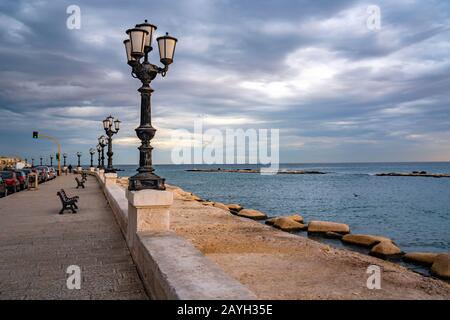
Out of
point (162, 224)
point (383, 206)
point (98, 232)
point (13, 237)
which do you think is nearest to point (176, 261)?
point (162, 224)

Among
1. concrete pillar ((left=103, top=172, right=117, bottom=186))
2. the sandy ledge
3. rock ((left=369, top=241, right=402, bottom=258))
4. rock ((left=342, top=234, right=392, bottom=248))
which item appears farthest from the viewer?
concrete pillar ((left=103, top=172, right=117, bottom=186))

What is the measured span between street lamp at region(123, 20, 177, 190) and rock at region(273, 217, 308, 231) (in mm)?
14198

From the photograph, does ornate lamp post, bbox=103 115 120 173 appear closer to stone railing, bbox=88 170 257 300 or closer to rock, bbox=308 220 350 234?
rock, bbox=308 220 350 234

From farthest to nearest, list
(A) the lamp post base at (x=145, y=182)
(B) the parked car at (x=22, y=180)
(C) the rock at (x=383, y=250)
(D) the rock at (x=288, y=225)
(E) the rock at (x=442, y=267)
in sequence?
1. (B) the parked car at (x=22, y=180)
2. (D) the rock at (x=288, y=225)
3. (C) the rock at (x=383, y=250)
4. (E) the rock at (x=442, y=267)
5. (A) the lamp post base at (x=145, y=182)

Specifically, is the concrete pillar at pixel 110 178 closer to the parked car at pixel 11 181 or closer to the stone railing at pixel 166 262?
the parked car at pixel 11 181

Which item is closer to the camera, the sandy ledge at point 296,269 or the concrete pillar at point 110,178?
the sandy ledge at point 296,269

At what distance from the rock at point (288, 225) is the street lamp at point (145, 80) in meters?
14.2

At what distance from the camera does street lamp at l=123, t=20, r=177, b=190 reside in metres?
6.95

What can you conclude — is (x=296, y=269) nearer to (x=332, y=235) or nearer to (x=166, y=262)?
(x=166, y=262)

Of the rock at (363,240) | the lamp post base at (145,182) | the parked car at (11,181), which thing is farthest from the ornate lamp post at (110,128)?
the lamp post base at (145,182)

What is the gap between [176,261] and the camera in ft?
15.2

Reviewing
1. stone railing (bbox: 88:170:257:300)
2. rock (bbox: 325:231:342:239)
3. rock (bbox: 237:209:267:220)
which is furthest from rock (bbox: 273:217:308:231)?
stone railing (bbox: 88:170:257:300)

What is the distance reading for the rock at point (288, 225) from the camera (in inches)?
791

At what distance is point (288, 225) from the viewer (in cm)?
2036
